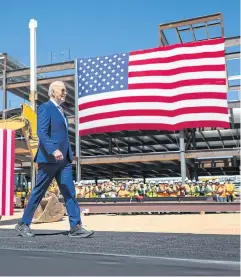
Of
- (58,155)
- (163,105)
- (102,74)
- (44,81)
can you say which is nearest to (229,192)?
(163,105)

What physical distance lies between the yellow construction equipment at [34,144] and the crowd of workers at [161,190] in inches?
452

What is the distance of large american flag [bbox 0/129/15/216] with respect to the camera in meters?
6.58

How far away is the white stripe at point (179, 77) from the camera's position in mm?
25625

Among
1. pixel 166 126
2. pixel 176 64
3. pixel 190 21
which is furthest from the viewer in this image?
pixel 190 21

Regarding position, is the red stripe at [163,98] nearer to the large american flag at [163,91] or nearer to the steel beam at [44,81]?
the large american flag at [163,91]

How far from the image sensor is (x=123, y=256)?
2676 millimetres

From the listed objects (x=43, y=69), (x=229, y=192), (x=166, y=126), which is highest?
(x=43, y=69)

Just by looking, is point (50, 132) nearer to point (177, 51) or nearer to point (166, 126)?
point (166, 126)

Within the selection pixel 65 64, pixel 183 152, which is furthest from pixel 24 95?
pixel 183 152

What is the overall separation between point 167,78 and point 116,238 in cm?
2348

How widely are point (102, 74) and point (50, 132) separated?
25.8 m

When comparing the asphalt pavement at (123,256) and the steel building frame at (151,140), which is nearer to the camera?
the asphalt pavement at (123,256)

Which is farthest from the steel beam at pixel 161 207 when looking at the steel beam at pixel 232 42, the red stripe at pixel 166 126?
the steel beam at pixel 232 42

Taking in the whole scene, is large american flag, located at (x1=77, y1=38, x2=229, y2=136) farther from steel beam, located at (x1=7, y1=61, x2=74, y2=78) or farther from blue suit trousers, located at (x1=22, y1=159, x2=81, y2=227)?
blue suit trousers, located at (x1=22, y1=159, x2=81, y2=227)
